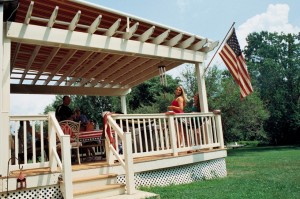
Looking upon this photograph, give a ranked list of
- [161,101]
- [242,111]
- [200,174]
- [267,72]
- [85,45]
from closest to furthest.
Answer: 1. [85,45]
2. [200,174]
3. [242,111]
4. [161,101]
5. [267,72]

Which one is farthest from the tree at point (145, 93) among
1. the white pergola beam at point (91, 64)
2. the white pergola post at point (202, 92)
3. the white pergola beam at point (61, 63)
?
the white pergola post at point (202, 92)

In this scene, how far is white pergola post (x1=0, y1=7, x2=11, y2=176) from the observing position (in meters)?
4.77

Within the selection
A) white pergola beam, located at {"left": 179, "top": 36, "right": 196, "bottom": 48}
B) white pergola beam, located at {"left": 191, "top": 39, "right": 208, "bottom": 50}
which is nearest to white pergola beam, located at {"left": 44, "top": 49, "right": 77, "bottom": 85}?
white pergola beam, located at {"left": 179, "top": 36, "right": 196, "bottom": 48}

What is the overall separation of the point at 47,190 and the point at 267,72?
138 feet

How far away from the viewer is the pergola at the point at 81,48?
5452 mm

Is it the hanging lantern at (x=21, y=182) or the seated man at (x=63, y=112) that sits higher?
the seated man at (x=63, y=112)

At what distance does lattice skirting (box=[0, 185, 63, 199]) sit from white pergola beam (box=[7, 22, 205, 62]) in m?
2.91

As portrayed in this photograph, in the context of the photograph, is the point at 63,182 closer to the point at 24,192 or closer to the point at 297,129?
the point at 24,192

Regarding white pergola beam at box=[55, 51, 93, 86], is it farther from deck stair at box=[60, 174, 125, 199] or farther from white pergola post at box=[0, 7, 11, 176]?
deck stair at box=[60, 174, 125, 199]

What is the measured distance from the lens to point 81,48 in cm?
632

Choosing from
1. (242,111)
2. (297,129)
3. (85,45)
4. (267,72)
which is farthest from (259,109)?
(85,45)

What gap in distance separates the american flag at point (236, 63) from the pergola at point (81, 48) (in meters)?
0.78

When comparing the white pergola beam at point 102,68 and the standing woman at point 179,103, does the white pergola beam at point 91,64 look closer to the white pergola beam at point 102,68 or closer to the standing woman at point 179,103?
the white pergola beam at point 102,68

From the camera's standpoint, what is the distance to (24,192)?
4.74 metres
